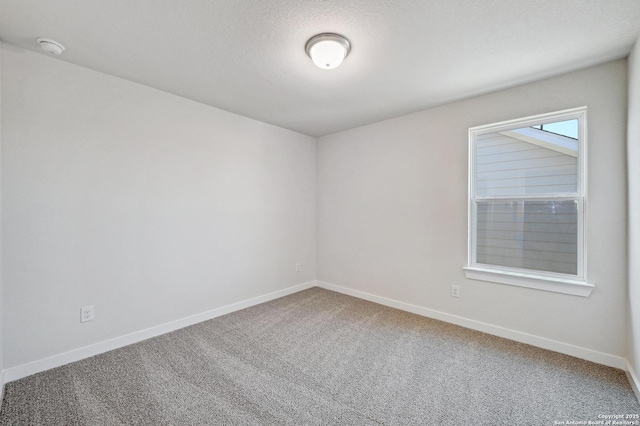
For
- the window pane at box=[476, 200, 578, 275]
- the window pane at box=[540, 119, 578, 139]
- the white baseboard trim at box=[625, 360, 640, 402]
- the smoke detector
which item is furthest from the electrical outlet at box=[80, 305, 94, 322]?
the window pane at box=[540, 119, 578, 139]

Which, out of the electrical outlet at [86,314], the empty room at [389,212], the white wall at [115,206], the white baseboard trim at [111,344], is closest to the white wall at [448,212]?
the empty room at [389,212]

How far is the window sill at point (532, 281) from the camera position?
7.30 ft

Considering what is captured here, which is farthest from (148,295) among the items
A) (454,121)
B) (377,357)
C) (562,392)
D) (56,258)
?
(454,121)

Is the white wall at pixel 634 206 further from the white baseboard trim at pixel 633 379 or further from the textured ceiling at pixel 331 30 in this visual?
the textured ceiling at pixel 331 30

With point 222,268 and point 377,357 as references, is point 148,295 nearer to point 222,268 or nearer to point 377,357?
point 222,268

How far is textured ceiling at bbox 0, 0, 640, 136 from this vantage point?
1.55 m

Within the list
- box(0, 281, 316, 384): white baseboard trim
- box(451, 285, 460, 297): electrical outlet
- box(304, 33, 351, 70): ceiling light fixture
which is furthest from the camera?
box(451, 285, 460, 297): electrical outlet

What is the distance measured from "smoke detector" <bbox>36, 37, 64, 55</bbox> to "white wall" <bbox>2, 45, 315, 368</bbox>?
231mm

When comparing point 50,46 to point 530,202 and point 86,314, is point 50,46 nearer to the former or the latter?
point 86,314

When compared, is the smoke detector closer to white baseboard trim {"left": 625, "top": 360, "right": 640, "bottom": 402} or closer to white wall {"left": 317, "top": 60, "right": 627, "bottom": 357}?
white wall {"left": 317, "top": 60, "right": 627, "bottom": 357}

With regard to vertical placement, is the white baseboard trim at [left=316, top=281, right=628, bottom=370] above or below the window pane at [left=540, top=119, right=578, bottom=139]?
below

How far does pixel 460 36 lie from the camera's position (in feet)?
5.90

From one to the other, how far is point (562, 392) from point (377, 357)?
127cm

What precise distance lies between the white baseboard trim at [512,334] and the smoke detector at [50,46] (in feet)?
12.7
